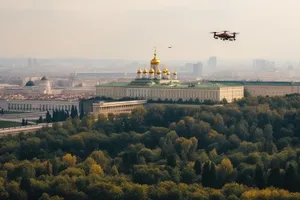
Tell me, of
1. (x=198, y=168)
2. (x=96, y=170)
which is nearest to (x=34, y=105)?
(x=96, y=170)

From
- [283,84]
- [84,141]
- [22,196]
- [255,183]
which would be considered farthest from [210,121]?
[283,84]

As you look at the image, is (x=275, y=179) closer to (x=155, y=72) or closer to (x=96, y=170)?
(x=96, y=170)

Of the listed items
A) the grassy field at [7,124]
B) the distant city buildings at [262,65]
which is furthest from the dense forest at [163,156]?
the distant city buildings at [262,65]

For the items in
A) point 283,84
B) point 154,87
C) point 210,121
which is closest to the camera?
point 210,121

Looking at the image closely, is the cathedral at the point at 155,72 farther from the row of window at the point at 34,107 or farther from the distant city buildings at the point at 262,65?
the distant city buildings at the point at 262,65

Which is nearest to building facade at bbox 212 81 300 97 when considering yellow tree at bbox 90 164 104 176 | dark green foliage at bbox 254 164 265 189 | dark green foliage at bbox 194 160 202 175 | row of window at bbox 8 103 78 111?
row of window at bbox 8 103 78 111

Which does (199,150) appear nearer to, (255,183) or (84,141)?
(84,141)

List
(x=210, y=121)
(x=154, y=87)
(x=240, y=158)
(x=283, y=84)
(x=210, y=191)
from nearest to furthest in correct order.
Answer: (x=210, y=191)
(x=240, y=158)
(x=210, y=121)
(x=154, y=87)
(x=283, y=84)

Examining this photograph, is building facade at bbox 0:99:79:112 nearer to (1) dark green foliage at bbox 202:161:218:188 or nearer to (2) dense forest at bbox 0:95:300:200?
(2) dense forest at bbox 0:95:300:200
